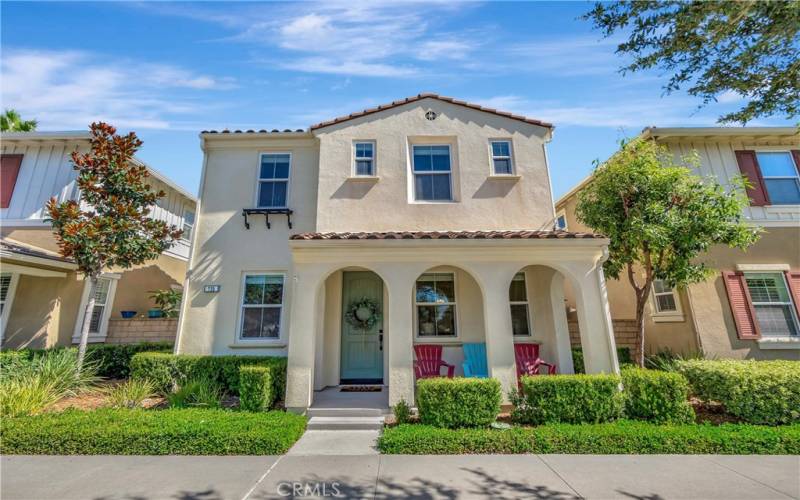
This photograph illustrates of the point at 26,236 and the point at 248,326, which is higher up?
the point at 26,236

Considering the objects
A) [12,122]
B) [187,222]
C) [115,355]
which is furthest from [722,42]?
[12,122]

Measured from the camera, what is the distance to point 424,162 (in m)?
10.3

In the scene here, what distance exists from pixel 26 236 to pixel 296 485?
13490 mm

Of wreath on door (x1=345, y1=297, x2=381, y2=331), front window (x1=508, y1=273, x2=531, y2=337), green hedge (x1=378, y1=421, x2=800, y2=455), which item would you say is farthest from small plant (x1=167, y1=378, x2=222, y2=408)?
front window (x1=508, y1=273, x2=531, y2=337)

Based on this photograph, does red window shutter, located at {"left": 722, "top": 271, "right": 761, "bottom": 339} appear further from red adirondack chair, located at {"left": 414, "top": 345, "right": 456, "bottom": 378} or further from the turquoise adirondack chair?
red adirondack chair, located at {"left": 414, "top": 345, "right": 456, "bottom": 378}

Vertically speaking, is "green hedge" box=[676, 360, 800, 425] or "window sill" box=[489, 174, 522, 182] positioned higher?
"window sill" box=[489, 174, 522, 182]

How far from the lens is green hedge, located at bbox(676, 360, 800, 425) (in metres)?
6.29

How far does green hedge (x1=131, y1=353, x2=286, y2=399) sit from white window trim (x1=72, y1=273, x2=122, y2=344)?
4.24 meters

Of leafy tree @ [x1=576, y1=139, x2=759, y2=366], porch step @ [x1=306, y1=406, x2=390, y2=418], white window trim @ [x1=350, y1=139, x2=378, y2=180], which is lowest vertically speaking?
porch step @ [x1=306, y1=406, x2=390, y2=418]

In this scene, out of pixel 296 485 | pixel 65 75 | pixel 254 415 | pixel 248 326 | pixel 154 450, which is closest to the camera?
pixel 296 485

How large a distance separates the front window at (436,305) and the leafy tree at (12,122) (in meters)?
19.6

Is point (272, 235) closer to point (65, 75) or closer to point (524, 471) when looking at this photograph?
point (65, 75)

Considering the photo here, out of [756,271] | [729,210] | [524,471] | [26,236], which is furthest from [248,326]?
[756,271]

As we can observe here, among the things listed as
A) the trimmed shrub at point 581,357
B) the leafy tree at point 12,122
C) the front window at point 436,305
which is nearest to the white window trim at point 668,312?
the trimmed shrub at point 581,357
